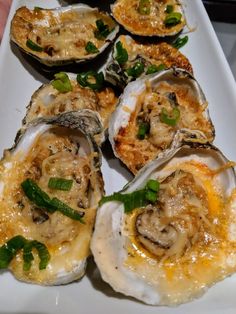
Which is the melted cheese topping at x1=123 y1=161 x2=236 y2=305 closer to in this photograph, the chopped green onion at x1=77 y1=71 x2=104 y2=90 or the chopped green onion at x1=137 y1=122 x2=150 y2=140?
the chopped green onion at x1=137 y1=122 x2=150 y2=140

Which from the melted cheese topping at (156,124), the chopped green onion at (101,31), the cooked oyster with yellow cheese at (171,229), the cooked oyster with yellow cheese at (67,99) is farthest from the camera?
the chopped green onion at (101,31)

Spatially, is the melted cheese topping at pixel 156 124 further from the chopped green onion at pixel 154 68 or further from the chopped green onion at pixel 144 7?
the chopped green onion at pixel 144 7

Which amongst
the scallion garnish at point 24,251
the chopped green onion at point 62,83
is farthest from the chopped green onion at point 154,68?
the scallion garnish at point 24,251

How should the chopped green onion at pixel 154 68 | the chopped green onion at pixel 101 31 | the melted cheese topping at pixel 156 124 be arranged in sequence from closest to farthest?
the melted cheese topping at pixel 156 124
the chopped green onion at pixel 154 68
the chopped green onion at pixel 101 31

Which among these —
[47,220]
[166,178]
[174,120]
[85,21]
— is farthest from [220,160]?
[85,21]

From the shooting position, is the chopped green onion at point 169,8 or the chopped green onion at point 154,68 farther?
the chopped green onion at point 169,8

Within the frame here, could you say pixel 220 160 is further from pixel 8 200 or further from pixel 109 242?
pixel 8 200

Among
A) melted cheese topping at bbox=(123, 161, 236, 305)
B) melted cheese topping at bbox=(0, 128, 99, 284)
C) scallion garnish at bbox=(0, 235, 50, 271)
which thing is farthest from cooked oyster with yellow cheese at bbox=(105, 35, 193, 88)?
scallion garnish at bbox=(0, 235, 50, 271)
